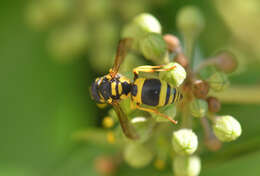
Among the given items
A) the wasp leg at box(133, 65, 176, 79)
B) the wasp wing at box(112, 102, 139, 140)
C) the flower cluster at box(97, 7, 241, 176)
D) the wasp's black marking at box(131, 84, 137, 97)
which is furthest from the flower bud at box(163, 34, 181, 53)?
the wasp wing at box(112, 102, 139, 140)

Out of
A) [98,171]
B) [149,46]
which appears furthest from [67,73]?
[149,46]

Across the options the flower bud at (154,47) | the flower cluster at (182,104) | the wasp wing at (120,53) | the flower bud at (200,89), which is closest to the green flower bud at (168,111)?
the flower cluster at (182,104)

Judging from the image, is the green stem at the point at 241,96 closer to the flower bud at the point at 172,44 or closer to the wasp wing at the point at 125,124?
the flower bud at the point at 172,44

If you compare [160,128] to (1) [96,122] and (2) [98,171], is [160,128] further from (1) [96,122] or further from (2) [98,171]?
(1) [96,122]

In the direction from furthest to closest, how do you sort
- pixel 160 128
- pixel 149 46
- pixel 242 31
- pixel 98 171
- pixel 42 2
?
pixel 42 2, pixel 242 31, pixel 98 171, pixel 160 128, pixel 149 46

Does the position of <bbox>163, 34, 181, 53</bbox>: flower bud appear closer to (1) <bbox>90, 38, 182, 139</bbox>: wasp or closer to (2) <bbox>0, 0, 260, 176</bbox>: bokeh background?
(1) <bbox>90, 38, 182, 139</bbox>: wasp

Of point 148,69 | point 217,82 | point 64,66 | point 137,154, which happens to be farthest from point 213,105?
point 64,66
